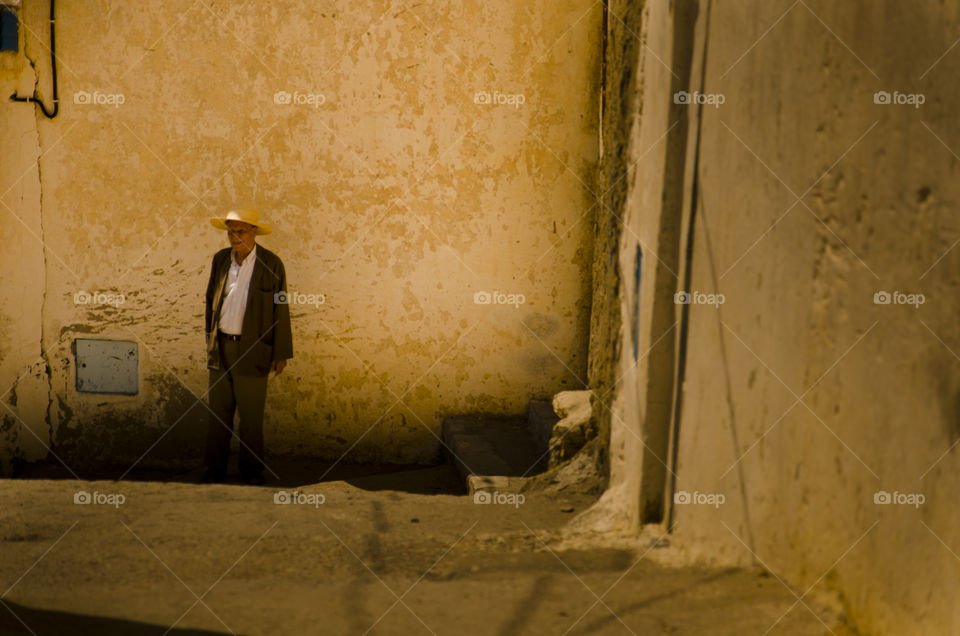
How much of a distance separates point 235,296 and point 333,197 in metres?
1.08

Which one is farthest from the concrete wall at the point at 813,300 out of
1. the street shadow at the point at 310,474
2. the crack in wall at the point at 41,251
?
the crack in wall at the point at 41,251

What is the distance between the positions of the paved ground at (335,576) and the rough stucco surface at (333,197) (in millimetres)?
2579

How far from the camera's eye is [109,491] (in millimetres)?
3756

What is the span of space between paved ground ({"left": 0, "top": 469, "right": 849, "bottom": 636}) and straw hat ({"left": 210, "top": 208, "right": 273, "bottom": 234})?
2257 mm

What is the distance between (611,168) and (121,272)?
4.04 metres

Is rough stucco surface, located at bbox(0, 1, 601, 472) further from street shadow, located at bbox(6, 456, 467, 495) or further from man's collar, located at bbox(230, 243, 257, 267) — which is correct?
man's collar, located at bbox(230, 243, 257, 267)

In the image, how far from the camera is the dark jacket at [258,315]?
538 cm

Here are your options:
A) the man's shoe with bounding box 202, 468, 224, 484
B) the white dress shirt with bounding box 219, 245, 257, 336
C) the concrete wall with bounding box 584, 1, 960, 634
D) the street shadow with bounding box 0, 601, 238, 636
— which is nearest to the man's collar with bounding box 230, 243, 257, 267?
the white dress shirt with bounding box 219, 245, 257, 336

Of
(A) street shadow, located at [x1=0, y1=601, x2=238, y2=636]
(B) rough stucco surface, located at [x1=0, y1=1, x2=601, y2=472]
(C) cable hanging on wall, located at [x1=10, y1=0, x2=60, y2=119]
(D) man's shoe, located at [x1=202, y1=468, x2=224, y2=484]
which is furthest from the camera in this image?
(C) cable hanging on wall, located at [x1=10, y1=0, x2=60, y2=119]

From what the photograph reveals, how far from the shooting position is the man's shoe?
5.65 m

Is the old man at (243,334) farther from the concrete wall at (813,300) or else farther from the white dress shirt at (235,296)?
the concrete wall at (813,300)

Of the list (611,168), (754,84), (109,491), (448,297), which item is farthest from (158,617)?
(448,297)

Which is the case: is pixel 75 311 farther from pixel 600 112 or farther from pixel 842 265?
pixel 842 265

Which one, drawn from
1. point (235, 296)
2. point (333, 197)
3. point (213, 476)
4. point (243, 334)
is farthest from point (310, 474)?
point (333, 197)
